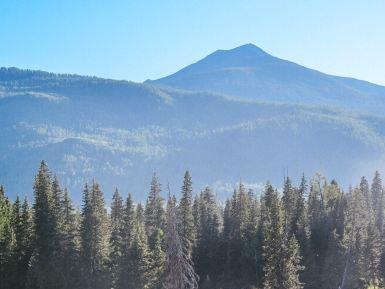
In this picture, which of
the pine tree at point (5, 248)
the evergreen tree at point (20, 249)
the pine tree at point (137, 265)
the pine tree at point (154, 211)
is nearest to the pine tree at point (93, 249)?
the pine tree at point (137, 265)

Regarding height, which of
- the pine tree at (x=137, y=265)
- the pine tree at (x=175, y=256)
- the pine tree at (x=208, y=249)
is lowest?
the pine tree at (x=208, y=249)

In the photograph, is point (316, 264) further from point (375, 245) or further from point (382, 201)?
point (382, 201)

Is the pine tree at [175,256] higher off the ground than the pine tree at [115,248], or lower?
higher

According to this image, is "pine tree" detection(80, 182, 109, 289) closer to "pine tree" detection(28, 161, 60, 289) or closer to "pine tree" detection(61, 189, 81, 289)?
"pine tree" detection(61, 189, 81, 289)

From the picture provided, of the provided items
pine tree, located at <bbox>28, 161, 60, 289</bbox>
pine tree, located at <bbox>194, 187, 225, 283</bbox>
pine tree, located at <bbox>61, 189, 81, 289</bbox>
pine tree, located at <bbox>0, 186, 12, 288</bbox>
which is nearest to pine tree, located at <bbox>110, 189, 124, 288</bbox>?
pine tree, located at <bbox>61, 189, 81, 289</bbox>

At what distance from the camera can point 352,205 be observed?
8925 cm

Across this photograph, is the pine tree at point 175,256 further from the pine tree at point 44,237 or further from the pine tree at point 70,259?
the pine tree at point 70,259

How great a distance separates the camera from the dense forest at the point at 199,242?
67.9 meters

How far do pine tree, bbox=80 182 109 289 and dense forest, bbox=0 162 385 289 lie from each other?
0.12m

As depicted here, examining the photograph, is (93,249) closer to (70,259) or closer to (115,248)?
(70,259)

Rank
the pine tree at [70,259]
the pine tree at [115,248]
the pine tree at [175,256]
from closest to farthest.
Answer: the pine tree at [175,256] < the pine tree at [70,259] < the pine tree at [115,248]

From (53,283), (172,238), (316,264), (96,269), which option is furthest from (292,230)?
(172,238)

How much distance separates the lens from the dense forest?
67.9 meters

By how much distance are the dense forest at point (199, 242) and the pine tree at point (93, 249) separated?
12cm
